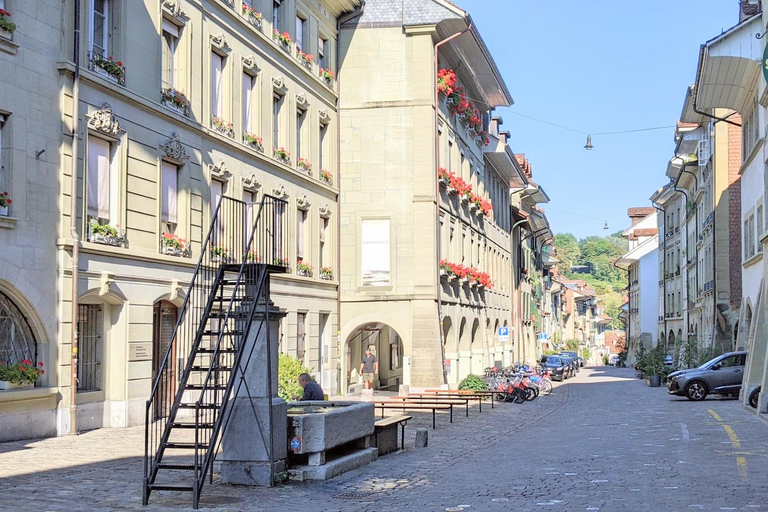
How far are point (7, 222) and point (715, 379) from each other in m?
23.1

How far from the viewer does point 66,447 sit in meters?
16.3

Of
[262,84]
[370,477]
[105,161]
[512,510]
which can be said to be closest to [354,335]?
[262,84]

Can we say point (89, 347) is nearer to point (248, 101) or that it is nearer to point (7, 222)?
point (7, 222)

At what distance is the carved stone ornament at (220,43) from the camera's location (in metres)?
25.0

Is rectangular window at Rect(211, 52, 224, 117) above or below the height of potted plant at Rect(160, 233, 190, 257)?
above

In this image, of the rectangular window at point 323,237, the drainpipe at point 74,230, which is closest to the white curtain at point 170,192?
the drainpipe at point 74,230

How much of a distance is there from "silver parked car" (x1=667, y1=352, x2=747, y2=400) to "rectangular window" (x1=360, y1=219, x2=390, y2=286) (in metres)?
10.3

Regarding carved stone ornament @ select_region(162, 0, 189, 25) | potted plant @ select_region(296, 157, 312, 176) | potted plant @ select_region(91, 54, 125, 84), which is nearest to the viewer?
potted plant @ select_region(91, 54, 125, 84)

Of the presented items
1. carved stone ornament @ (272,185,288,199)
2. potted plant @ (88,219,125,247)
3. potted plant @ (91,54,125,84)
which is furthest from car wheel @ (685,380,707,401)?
potted plant @ (91,54,125,84)

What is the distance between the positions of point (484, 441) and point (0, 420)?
872 centimetres

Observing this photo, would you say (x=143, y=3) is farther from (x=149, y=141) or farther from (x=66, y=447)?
(x=66, y=447)

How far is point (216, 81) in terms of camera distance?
1007 inches

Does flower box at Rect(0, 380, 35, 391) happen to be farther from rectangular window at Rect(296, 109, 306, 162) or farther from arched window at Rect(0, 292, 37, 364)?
rectangular window at Rect(296, 109, 306, 162)

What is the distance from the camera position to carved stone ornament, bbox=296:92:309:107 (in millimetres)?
31027
